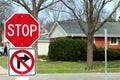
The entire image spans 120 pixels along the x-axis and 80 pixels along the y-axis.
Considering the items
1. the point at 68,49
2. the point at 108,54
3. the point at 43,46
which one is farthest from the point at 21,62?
the point at 43,46

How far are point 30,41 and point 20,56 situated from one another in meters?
0.36

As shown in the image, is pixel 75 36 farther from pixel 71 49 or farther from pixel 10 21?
pixel 10 21

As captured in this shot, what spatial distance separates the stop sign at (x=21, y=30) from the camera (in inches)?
295

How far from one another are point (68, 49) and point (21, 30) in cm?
3531

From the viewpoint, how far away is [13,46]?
24.8 feet

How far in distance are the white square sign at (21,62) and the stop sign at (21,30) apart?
13 centimetres

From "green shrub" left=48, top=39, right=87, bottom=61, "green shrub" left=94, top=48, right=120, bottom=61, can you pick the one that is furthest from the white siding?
"green shrub" left=48, top=39, right=87, bottom=61

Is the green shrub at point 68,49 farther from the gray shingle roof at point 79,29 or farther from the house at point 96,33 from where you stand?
the gray shingle roof at point 79,29

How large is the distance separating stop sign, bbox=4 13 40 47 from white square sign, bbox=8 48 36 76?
0.13 m

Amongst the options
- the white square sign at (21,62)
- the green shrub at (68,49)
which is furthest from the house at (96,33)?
the white square sign at (21,62)

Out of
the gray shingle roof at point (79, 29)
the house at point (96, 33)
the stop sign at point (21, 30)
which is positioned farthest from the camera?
the gray shingle roof at point (79, 29)

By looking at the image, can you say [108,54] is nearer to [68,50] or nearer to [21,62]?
[68,50]

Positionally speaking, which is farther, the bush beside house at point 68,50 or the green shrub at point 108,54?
the green shrub at point 108,54

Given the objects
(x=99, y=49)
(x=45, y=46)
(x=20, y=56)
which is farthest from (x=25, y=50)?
(x=45, y=46)
